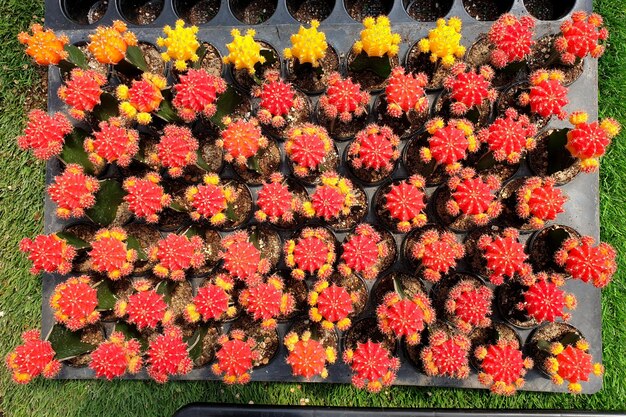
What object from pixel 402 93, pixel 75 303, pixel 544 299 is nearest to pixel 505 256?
pixel 544 299

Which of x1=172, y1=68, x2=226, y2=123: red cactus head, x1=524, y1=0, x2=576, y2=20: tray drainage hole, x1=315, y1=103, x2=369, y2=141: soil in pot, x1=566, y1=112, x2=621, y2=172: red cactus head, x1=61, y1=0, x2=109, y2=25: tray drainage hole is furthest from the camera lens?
x1=61, y1=0, x2=109, y2=25: tray drainage hole

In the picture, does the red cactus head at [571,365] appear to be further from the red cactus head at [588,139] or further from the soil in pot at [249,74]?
the soil in pot at [249,74]

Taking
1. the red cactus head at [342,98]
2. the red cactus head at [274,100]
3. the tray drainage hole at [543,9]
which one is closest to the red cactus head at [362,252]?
the red cactus head at [342,98]

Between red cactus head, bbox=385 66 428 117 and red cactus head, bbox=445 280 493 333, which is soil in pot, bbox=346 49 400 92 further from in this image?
red cactus head, bbox=445 280 493 333

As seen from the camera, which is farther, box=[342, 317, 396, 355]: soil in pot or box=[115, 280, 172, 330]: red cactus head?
box=[342, 317, 396, 355]: soil in pot

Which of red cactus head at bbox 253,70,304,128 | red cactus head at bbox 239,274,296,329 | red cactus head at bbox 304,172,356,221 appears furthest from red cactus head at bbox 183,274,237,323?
red cactus head at bbox 253,70,304,128

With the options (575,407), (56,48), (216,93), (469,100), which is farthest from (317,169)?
(575,407)
